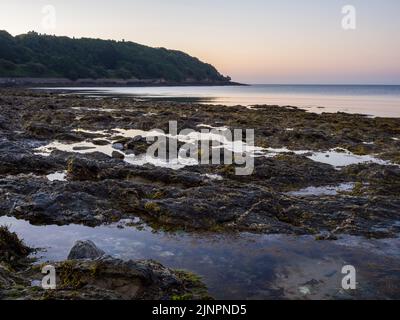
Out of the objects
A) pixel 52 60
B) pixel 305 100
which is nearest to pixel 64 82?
pixel 52 60

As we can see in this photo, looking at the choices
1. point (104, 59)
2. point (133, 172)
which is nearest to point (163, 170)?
point (133, 172)

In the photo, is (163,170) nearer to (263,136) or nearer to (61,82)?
(263,136)

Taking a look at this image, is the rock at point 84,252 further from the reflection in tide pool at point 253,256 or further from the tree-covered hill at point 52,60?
the tree-covered hill at point 52,60

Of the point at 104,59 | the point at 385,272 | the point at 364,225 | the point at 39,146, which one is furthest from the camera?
the point at 104,59

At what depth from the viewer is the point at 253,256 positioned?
8.47 meters

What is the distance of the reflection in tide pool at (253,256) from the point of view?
7.07 m

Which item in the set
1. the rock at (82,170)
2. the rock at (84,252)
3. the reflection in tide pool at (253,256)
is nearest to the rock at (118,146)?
the rock at (82,170)

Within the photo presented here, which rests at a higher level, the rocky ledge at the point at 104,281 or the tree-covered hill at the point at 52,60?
the tree-covered hill at the point at 52,60

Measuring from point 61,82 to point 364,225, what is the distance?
484ft

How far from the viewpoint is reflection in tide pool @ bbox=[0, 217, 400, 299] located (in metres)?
7.07

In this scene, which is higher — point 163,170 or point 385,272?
point 163,170

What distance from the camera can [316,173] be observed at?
51.7 ft
